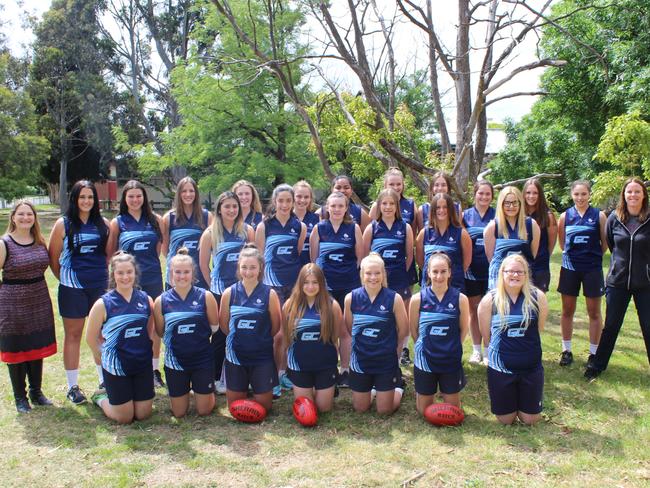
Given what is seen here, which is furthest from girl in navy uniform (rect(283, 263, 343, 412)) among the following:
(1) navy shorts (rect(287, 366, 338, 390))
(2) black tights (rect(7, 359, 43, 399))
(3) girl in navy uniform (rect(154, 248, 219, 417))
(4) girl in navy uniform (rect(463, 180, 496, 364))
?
(2) black tights (rect(7, 359, 43, 399))

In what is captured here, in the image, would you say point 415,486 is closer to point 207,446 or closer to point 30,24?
point 207,446

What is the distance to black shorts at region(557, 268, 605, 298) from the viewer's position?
17.2 ft

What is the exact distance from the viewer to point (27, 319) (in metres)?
4.49

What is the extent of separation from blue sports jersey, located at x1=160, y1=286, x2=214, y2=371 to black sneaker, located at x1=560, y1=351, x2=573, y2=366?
136 inches

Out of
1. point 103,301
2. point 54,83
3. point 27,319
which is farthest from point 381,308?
point 54,83

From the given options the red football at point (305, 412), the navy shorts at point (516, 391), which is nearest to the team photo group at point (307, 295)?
the navy shorts at point (516, 391)

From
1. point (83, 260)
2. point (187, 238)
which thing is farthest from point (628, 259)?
point (83, 260)

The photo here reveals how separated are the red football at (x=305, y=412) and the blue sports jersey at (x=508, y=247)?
76.9 inches

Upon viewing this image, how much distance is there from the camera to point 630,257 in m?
4.80

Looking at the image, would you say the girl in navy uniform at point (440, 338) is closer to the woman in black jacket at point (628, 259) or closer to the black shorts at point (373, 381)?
the black shorts at point (373, 381)

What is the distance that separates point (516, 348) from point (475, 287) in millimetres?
1455

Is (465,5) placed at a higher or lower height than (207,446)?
higher

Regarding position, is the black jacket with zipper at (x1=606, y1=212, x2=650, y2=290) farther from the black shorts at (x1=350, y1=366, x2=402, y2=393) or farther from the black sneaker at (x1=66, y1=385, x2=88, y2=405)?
the black sneaker at (x1=66, y1=385, x2=88, y2=405)

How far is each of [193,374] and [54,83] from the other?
109 ft
